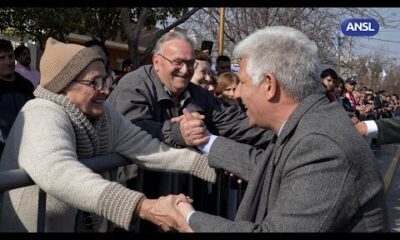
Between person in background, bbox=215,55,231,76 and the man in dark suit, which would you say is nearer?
the man in dark suit

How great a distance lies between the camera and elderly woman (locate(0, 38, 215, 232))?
2465 mm

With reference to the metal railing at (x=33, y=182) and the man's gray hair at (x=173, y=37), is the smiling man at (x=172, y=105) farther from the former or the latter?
the metal railing at (x=33, y=182)

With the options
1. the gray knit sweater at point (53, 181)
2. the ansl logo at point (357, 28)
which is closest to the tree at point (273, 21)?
the ansl logo at point (357, 28)

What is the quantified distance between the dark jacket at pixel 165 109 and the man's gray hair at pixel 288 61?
43.5 inches

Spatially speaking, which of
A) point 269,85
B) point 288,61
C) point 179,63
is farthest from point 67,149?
point 179,63

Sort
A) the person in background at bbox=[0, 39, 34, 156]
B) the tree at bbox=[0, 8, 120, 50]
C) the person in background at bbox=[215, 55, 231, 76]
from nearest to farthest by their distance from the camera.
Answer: the person in background at bbox=[0, 39, 34, 156] → the person in background at bbox=[215, 55, 231, 76] → the tree at bbox=[0, 8, 120, 50]

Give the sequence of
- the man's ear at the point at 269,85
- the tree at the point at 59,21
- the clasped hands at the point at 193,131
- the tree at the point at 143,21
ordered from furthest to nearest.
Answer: the tree at the point at 59,21
the tree at the point at 143,21
the clasped hands at the point at 193,131
the man's ear at the point at 269,85

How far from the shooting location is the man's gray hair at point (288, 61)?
2.41m

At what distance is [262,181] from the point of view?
2.49 metres

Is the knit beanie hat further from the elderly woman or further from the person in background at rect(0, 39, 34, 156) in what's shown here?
the person in background at rect(0, 39, 34, 156)

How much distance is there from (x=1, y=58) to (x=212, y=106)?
8.54 ft

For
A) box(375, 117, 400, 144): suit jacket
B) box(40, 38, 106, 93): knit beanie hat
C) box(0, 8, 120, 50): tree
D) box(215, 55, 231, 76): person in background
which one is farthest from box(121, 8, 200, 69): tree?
box(40, 38, 106, 93): knit beanie hat
